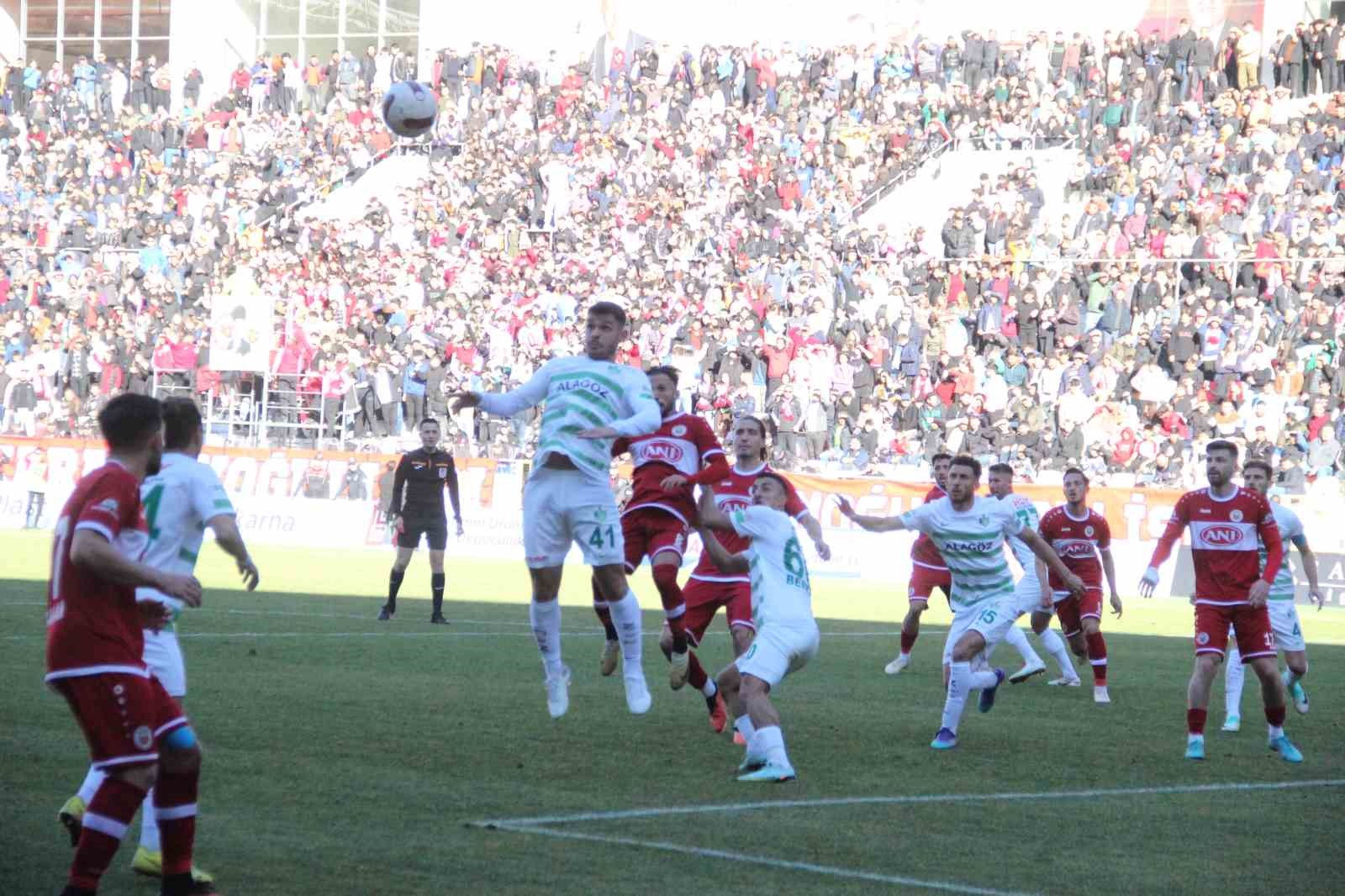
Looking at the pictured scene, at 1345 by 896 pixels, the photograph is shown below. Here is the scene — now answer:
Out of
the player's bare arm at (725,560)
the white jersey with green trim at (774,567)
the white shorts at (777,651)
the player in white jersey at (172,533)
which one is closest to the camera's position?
the player in white jersey at (172,533)

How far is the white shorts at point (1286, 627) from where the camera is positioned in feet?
45.6

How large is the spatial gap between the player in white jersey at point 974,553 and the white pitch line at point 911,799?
1741 mm

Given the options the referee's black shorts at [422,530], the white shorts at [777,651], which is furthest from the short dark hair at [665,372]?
the referee's black shorts at [422,530]

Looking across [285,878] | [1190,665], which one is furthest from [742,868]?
[1190,665]

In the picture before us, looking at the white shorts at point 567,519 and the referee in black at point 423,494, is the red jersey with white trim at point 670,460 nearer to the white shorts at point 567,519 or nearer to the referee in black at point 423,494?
the white shorts at point 567,519

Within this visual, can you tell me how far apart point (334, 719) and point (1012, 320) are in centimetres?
2141

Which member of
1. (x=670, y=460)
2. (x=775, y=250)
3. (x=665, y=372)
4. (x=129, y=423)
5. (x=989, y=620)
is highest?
(x=775, y=250)

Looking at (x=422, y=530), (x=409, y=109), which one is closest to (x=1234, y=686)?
(x=422, y=530)

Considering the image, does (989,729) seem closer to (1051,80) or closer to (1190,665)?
(1190,665)

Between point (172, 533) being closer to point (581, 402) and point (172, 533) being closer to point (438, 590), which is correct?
point (581, 402)

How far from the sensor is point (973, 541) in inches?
468

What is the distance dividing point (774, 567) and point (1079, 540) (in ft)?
24.0

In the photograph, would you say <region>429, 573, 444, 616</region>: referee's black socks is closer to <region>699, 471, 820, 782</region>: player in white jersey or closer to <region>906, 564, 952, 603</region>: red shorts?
<region>906, 564, 952, 603</region>: red shorts

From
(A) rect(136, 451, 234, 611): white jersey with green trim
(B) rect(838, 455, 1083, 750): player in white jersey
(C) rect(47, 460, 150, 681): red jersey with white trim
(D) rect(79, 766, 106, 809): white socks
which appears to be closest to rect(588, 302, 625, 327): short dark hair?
(B) rect(838, 455, 1083, 750): player in white jersey
